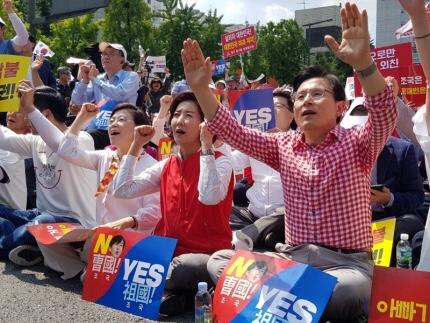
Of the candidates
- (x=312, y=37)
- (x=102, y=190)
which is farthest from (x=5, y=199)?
(x=312, y=37)

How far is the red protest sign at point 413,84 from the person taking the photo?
582 cm

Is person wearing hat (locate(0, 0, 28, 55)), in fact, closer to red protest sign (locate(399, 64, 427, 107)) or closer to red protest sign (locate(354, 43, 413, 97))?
red protest sign (locate(354, 43, 413, 97))

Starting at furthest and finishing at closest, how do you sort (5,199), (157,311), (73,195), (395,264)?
(5,199) → (73,195) → (395,264) → (157,311)

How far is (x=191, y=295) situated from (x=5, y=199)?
2.17 m

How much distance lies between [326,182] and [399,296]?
2.23 ft

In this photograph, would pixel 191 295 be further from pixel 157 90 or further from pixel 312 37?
pixel 312 37

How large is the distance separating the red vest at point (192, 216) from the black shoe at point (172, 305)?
306 millimetres

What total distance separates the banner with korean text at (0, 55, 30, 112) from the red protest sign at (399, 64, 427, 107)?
11.6ft

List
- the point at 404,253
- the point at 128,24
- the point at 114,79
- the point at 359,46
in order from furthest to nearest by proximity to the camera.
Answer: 1. the point at 128,24
2. the point at 114,79
3. the point at 404,253
4. the point at 359,46

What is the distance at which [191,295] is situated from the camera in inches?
143

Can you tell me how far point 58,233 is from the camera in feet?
13.6

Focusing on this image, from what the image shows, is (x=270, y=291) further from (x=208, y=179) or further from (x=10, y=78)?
(x=10, y=78)

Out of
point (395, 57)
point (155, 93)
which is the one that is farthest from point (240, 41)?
point (395, 57)

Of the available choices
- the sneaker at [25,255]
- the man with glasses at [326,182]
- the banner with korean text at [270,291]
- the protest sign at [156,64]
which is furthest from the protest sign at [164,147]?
the protest sign at [156,64]
